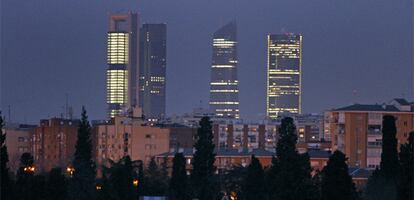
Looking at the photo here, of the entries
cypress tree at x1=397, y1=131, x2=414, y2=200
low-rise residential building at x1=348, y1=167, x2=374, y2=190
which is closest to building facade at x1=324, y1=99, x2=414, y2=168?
low-rise residential building at x1=348, y1=167, x2=374, y2=190

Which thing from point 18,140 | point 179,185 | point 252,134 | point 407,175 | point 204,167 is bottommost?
point 179,185

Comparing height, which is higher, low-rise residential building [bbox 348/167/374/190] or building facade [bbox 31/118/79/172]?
building facade [bbox 31/118/79/172]

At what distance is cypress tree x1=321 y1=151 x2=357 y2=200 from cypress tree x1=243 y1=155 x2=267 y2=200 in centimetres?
1598

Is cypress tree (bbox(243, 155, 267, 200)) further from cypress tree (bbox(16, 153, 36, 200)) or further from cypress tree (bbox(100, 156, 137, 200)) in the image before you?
cypress tree (bbox(16, 153, 36, 200))

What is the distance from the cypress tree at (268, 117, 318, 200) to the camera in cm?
5831

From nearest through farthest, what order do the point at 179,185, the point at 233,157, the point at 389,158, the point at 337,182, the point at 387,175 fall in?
1. the point at 337,182
2. the point at 387,175
3. the point at 389,158
4. the point at 179,185
5. the point at 233,157

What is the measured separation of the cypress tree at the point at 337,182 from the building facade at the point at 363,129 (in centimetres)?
6535

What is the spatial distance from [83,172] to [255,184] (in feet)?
28.0

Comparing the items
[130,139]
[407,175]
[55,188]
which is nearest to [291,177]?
[55,188]

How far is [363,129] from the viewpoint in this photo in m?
122

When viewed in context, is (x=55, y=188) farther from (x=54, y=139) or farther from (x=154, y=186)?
(x=54, y=139)

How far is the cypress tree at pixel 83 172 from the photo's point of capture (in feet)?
238

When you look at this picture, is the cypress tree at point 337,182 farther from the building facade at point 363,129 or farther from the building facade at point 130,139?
the building facade at point 130,139

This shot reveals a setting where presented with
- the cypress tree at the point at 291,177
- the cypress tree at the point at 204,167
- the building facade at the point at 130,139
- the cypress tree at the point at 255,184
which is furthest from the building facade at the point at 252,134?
the cypress tree at the point at 291,177
